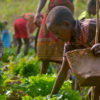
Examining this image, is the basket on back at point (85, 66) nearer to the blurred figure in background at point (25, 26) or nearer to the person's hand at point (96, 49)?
the person's hand at point (96, 49)

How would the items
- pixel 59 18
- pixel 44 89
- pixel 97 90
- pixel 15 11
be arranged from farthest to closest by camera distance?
pixel 15 11 → pixel 44 89 → pixel 59 18 → pixel 97 90

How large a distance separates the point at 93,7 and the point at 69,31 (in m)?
2.09

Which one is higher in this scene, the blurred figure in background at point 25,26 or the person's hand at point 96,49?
the person's hand at point 96,49

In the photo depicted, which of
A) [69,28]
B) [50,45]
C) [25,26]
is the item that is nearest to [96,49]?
[69,28]

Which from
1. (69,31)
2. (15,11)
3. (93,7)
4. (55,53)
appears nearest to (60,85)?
(69,31)

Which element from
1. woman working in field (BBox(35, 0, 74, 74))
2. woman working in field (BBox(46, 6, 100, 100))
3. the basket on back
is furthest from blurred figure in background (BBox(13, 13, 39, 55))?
the basket on back

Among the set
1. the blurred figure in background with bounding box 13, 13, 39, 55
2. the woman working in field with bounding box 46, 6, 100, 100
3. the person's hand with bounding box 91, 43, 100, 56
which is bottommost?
the blurred figure in background with bounding box 13, 13, 39, 55

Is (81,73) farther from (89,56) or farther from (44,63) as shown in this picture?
(44,63)

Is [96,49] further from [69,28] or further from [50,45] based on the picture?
[50,45]

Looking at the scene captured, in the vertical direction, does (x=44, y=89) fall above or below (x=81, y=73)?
below

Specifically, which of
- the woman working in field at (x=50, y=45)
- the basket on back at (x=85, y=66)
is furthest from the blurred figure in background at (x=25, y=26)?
the basket on back at (x=85, y=66)

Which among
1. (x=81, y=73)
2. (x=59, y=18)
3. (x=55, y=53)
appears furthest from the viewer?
(x=55, y=53)

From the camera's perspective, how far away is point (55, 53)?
5.13 metres

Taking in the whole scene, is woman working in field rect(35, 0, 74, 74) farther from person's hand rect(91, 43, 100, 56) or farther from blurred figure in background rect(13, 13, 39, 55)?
blurred figure in background rect(13, 13, 39, 55)
